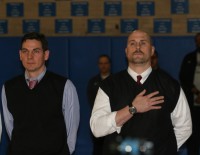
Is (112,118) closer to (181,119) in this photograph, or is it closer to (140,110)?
(140,110)

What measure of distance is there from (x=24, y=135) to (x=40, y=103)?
0.29 meters

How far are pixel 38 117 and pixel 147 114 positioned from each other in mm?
925

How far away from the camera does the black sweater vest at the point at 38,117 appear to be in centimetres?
427

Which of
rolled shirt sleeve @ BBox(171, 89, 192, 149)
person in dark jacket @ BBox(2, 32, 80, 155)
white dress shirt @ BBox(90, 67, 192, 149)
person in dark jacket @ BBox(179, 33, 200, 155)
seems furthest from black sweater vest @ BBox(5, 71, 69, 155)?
person in dark jacket @ BBox(179, 33, 200, 155)

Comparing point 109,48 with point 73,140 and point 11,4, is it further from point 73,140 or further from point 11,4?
A: point 73,140

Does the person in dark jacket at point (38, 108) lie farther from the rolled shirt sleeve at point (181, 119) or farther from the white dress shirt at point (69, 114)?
the rolled shirt sleeve at point (181, 119)

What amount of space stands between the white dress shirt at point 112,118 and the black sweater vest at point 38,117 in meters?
0.43

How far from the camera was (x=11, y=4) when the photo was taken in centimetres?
1024

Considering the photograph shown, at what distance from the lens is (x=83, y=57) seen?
966 centimetres

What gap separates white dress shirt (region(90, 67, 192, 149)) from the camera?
387 centimetres

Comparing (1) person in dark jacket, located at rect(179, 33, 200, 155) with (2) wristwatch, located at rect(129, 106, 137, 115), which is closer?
(2) wristwatch, located at rect(129, 106, 137, 115)

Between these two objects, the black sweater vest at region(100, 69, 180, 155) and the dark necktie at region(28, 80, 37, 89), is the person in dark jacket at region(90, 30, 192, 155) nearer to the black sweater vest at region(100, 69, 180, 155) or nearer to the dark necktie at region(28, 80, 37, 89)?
the black sweater vest at region(100, 69, 180, 155)

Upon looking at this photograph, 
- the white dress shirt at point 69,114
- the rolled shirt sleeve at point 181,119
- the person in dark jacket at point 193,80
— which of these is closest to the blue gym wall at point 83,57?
the person in dark jacket at point 193,80

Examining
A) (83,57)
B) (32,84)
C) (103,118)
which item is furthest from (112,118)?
(83,57)
